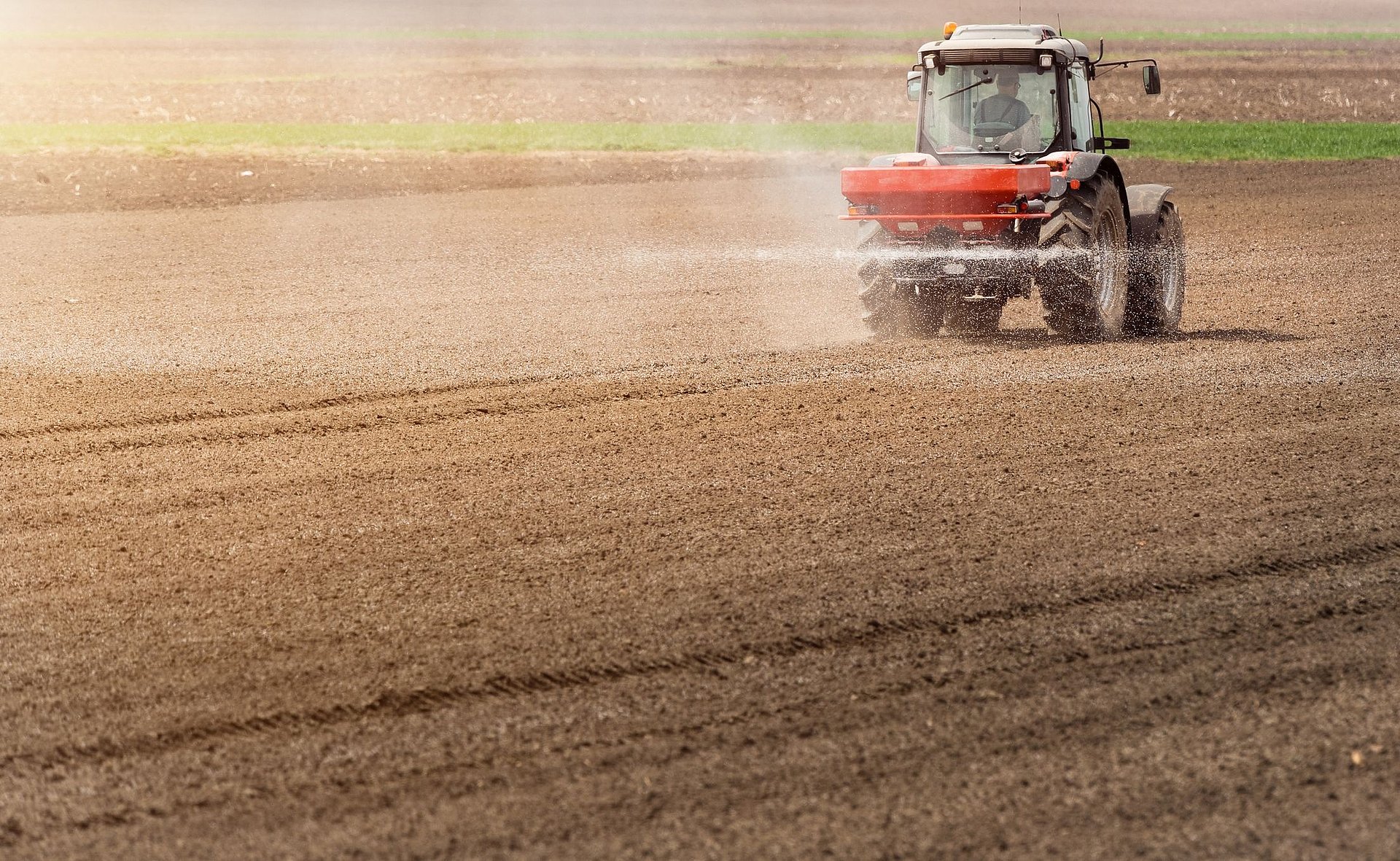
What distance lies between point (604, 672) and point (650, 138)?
22002mm

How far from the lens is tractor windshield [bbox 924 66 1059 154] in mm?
10312

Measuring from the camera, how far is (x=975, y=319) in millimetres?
10992

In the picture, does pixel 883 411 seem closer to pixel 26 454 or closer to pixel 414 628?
pixel 414 628

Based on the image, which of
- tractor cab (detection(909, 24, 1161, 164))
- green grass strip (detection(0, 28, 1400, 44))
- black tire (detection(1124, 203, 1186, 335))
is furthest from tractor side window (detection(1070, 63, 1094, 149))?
green grass strip (detection(0, 28, 1400, 44))

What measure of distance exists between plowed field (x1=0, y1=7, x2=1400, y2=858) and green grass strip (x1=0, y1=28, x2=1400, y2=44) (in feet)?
137

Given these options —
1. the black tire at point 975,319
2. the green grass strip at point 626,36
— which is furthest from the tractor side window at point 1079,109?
the green grass strip at point 626,36

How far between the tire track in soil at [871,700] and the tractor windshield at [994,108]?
226 inches

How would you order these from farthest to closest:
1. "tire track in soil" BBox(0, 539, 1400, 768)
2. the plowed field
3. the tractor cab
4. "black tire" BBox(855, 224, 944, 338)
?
1. the tractor cab
2. "black tire" BBox(855, 224, 944, 338)
3. "tire track in soil" BBox(0, 539, 1400, 768)
4. the plowed field

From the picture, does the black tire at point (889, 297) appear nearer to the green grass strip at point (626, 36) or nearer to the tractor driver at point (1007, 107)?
the tractor driver at point (1007, 107)

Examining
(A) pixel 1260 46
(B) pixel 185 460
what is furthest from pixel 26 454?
(A) pixel 1260 46

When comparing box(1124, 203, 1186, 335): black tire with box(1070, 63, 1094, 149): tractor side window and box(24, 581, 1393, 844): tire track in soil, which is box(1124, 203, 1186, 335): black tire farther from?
box(24, 581, 1393, 844): tire track in soil

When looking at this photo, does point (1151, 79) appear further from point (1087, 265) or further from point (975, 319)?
point (975, 319)

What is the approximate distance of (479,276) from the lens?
44.1ft

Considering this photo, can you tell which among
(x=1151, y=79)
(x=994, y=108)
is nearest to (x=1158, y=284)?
(x=1151, y=79)
